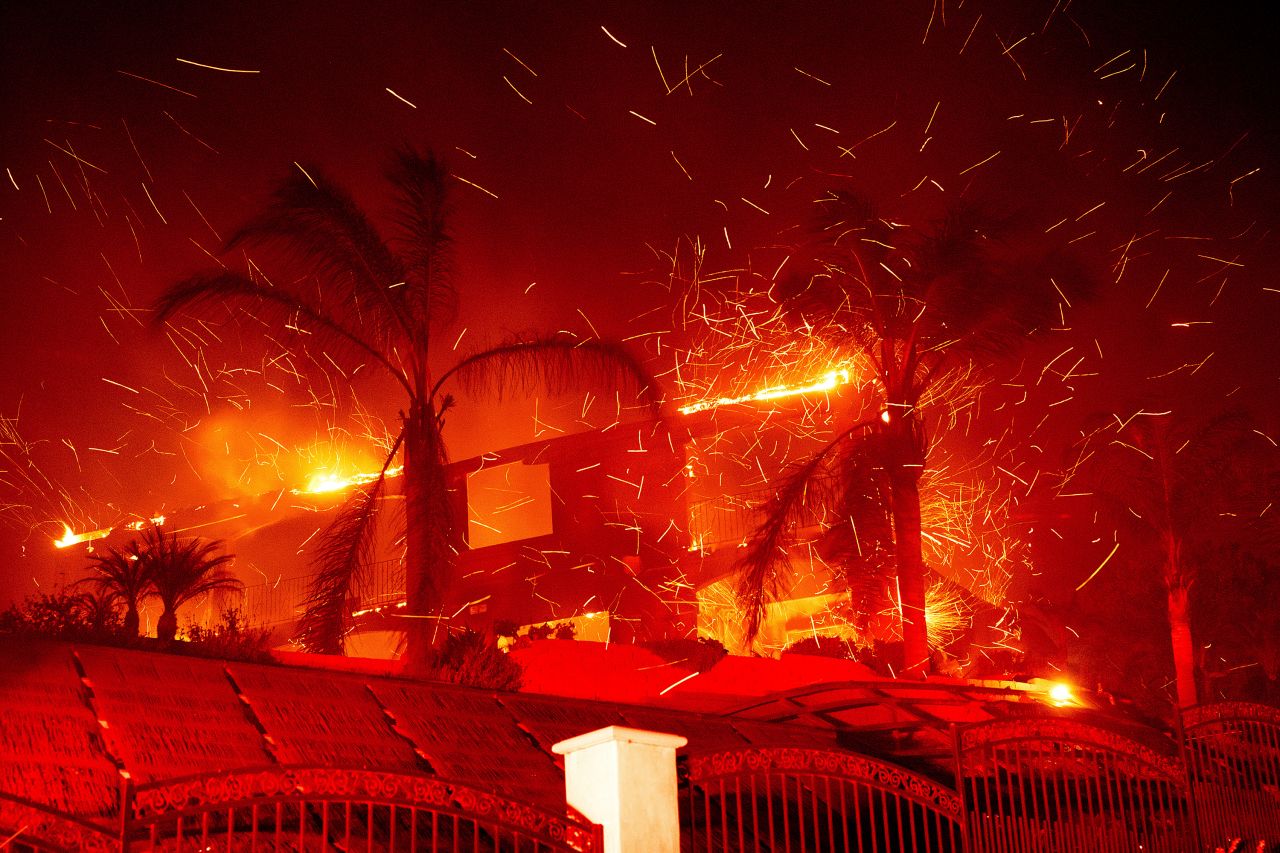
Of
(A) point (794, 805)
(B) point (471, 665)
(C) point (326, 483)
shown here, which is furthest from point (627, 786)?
(C) point (326, 483)

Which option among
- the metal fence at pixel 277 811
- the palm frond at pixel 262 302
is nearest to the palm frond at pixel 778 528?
the palm frond at pixel 262 302

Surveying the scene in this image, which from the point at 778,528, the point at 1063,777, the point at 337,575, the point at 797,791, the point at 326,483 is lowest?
the point at 797,791

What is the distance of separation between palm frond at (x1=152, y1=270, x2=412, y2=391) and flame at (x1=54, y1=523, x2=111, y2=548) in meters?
14.7

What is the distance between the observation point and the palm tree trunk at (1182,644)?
24.8 m

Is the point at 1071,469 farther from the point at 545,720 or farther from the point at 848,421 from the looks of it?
the point at 545,720

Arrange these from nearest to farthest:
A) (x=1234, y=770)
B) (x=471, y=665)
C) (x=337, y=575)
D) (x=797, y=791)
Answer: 1. (x=797, y=791)
2. (x=1234, y=770)
3. (x=337, y=575)
4. (x=471, y=665)

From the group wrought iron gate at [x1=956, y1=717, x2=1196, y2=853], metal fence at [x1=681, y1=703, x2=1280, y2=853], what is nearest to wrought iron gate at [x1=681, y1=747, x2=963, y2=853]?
metal fence at [x1=681, y1=703, x2=1280, y2=853]

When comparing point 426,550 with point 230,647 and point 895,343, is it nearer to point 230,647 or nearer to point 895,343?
point 230,647

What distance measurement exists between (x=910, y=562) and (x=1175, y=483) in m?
11.8

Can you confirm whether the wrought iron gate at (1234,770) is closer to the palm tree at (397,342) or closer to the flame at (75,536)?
the palm tree at (397,342)

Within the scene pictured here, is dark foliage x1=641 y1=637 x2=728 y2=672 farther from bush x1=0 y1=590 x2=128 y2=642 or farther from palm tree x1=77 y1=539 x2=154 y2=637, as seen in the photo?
bush x1=0 y1=590 x2=128 y2=642

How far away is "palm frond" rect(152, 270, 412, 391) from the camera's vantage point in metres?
14.1

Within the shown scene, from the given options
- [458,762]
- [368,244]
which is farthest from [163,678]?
[368,244]

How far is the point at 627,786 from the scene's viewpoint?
21.8ft
